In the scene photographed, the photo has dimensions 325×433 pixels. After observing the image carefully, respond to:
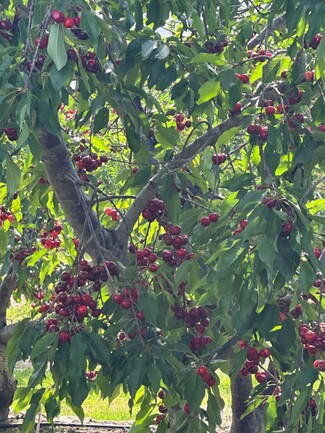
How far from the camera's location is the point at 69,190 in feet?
11.3

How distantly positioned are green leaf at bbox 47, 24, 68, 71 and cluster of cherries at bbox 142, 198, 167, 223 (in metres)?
1.26

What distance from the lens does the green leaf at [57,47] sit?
220 cm

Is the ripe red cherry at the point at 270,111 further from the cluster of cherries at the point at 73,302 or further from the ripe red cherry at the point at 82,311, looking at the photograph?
the ripe red cherry at the point at 82,311

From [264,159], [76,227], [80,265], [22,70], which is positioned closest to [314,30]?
[264,159]

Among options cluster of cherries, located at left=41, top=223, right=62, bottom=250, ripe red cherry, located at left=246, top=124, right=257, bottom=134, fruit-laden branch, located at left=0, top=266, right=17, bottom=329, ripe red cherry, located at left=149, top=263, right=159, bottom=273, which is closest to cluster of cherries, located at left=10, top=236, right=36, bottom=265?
cluster of cherries, located at left=41, top=223, right=62, bottom=250

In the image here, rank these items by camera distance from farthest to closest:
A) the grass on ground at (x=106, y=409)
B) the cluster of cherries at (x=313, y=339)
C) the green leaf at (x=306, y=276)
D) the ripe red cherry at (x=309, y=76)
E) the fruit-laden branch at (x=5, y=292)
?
the grass on ground at (x=106, y=409)
the fruit-laden branch at (x=5, y=292)
the ripe red cherry at (x=309, y=76)
the cluster of cherries at (x=313, y=339)
the green leaf at (x=306, y=276)

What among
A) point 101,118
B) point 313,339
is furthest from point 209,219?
point 313,339

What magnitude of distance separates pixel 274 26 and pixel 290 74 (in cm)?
98

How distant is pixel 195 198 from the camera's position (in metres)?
3.90

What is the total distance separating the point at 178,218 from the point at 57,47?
1.23 meters

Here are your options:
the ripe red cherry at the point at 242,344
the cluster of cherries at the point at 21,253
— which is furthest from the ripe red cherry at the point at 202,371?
the cluster of cherries at the point at 21,253

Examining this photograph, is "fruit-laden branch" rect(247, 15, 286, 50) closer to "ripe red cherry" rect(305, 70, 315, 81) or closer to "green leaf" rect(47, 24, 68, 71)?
"ripe red cherry" rect(305, 70, 315, 81)

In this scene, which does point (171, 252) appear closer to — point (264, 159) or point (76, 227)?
point (76, 227)

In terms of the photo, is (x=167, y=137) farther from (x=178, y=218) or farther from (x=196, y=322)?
(x=196, y=322)
